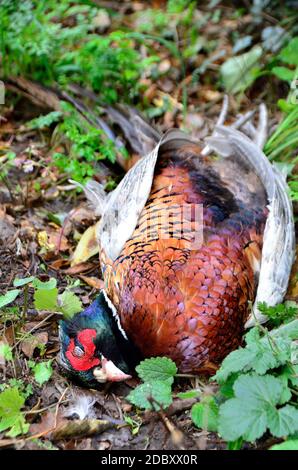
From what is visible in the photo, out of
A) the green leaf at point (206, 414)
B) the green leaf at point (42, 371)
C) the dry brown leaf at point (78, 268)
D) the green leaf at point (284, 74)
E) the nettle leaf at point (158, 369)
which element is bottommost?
the dry brown leaf at point (78, 268)

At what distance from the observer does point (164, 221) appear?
3361 mm

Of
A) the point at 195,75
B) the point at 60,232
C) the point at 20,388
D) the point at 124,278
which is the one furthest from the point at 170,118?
the point at 20,388

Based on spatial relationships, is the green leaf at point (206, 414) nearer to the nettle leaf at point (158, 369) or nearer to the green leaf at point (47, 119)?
the nettle leaf at point (158, 369)

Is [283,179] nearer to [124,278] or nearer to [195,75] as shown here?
[124,278]

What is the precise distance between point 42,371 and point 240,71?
3124 millimetres

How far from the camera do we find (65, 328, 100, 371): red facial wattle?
2875 mm

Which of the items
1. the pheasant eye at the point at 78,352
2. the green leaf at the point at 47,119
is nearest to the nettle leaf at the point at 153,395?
the pheasant eye at the point at 78,352

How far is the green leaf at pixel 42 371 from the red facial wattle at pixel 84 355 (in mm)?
170

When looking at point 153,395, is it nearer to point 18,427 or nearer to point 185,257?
point 18,427

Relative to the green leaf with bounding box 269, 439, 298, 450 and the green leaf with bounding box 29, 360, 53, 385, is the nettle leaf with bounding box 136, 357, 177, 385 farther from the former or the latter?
the green leaf with bounding box 269, 439, 298, 450

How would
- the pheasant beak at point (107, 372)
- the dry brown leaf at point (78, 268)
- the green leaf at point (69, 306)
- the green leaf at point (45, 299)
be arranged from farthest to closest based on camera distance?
Result: the dry brown leaf at point (78, 268) < the green leaf at point (69, 306) < the green leaf at point (45, 299) < the pheasant beak at point (107, 372)

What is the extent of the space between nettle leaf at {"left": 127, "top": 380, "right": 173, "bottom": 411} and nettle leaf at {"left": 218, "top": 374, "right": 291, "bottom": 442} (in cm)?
32

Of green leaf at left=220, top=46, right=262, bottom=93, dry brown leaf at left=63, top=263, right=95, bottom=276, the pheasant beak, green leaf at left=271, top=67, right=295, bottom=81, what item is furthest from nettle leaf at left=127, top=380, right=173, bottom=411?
green leaf at left=220, top=46, right=262, bottom=93

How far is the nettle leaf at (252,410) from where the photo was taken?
2346mm
